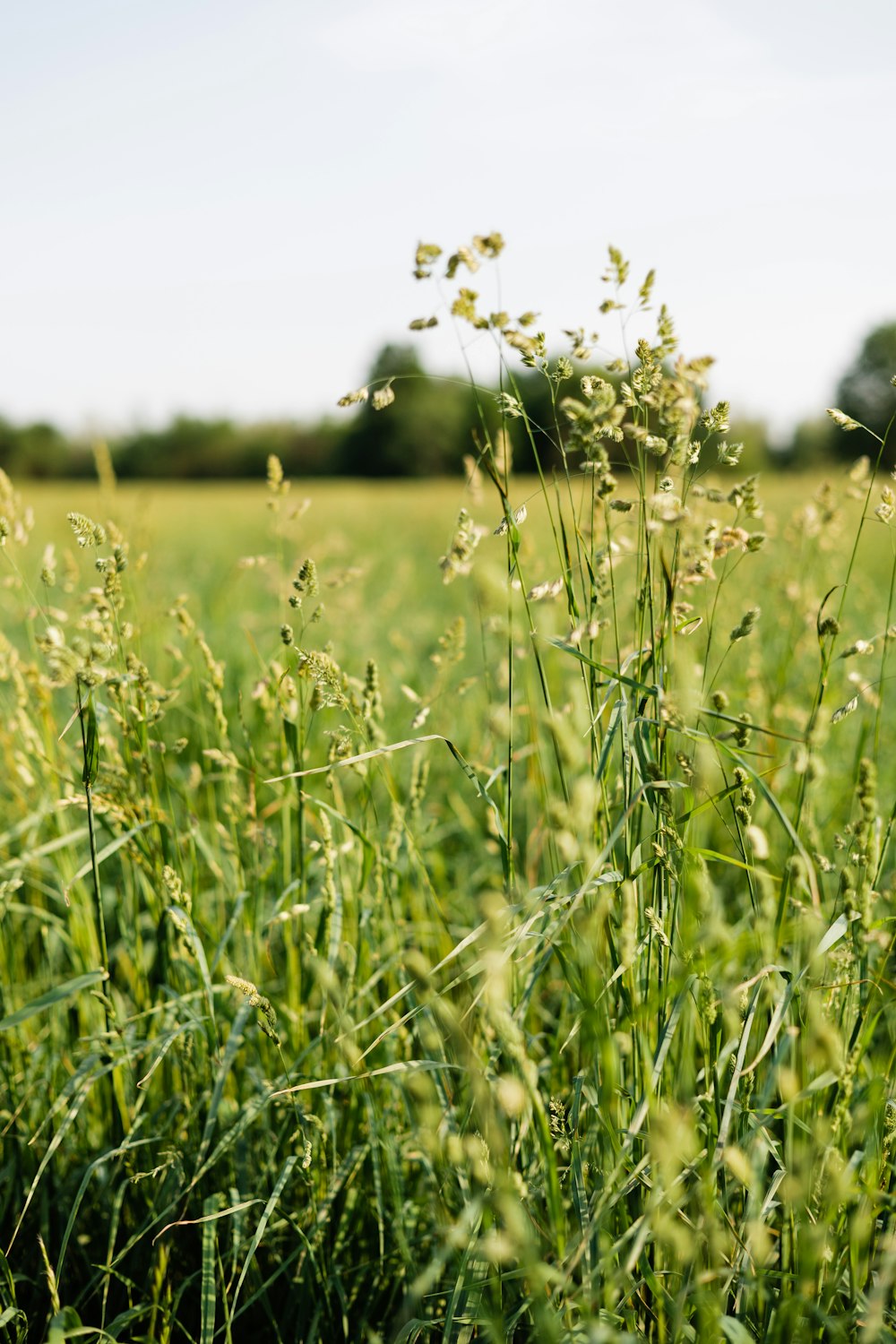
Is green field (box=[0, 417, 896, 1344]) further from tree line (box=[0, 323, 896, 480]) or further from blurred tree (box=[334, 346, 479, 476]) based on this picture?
blurred tree (box=[334, 346, 479, 476])

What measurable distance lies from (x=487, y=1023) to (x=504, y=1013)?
556mm

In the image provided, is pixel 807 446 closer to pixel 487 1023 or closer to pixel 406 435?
pixel 406 435

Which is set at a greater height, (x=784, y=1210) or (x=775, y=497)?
(x=775, y=497)

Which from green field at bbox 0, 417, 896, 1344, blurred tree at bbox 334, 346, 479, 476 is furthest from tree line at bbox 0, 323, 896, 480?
green field at bbox 0, 417, 896, 1344

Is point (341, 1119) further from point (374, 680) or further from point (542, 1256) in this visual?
point (374, 680)

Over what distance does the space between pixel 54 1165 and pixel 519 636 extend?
1230mm

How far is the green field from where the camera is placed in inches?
38.0

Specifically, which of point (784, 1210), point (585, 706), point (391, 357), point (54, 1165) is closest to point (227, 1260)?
point (54, 1165)

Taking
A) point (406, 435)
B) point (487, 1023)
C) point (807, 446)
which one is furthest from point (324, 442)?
point (487, 1023)

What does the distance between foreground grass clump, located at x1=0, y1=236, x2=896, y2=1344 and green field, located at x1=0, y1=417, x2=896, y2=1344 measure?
0.04 ft

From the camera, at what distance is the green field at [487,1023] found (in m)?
0.97

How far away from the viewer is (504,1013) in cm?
70

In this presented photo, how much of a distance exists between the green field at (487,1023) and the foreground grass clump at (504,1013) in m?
0.01

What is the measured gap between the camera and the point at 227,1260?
4.78ft
